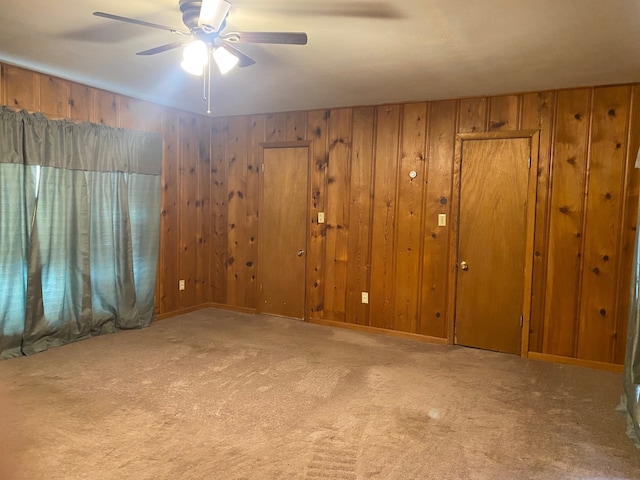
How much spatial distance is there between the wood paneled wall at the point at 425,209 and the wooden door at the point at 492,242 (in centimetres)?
14

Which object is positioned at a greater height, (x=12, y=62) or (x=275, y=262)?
(x=12, y=62)

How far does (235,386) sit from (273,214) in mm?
2503

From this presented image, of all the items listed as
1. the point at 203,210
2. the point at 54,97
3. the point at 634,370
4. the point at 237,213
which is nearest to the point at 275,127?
the point at 237,213

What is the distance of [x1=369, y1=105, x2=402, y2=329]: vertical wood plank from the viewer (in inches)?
187

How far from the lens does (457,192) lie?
4.42 m

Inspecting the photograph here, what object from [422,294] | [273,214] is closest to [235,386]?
[422,294]

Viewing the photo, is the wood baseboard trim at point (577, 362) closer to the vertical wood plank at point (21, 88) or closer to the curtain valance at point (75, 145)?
the curtain valance at point (75, 145)

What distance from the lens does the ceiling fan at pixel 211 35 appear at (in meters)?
2.13

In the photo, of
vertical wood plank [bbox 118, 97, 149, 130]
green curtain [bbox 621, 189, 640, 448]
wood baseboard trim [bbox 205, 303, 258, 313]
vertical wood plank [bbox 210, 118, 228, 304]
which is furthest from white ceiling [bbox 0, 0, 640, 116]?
wood baseboard trim [bbox 205, 303, 258, 313]

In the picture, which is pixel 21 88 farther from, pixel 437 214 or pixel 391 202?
pixel 437 214

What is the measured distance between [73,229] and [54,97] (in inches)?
46.1

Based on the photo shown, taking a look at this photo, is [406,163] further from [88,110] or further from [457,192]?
[88,110]

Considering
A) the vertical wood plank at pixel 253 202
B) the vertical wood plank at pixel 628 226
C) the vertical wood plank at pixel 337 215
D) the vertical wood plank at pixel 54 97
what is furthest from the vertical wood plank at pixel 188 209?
the vertical wood plank at pixel 628 226

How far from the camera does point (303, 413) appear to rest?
116 inches
